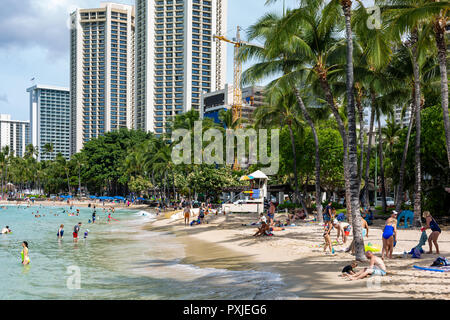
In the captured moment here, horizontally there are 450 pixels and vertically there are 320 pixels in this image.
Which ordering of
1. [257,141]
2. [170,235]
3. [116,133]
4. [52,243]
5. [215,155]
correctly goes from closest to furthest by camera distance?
1. [52,243]
2. [170,235]
3. [257,141]
4. [215,155]
5. [116,133]

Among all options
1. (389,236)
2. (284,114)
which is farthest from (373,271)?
(284,114)

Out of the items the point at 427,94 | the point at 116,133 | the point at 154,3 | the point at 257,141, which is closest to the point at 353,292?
the point at 427,94

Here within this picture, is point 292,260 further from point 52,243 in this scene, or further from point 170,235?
point 52,243

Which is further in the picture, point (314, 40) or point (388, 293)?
point (314, 40)

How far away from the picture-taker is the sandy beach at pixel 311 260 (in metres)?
10.0

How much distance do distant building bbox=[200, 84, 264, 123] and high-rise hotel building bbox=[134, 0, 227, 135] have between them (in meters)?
6.30

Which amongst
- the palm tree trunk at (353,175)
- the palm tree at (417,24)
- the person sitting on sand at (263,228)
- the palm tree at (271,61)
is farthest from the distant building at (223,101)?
the palm tree trunk at (353,175)

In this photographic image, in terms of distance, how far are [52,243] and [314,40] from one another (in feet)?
67.2

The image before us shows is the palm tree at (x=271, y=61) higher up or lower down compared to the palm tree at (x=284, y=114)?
higher up

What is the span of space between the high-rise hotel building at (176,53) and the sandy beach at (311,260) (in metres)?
110

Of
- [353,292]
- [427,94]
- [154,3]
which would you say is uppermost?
[154,3]

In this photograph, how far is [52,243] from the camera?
2594 cm

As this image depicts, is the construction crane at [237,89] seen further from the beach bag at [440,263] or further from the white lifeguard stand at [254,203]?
the beach bag at [440,263]
